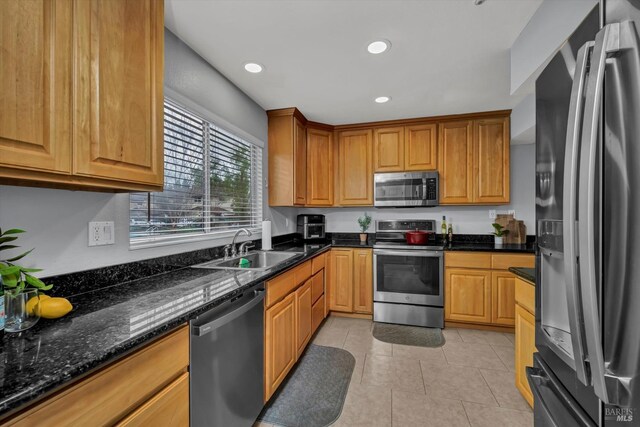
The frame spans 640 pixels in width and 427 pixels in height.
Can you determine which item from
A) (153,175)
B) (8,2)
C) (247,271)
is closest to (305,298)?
(247,271)

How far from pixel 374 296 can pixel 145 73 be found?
298 cm

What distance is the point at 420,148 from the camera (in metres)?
3.45

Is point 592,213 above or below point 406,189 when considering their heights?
below

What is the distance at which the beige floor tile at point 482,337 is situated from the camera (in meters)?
2.80

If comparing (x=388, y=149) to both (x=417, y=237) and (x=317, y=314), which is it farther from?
(x=317, y=314)

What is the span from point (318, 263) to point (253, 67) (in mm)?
1919

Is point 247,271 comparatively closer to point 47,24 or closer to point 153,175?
point 153,175

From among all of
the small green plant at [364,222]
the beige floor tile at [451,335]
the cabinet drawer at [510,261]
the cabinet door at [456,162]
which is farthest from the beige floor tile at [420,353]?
the cabinet door at [456,162]

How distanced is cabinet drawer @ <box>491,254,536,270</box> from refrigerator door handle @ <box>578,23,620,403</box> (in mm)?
2567

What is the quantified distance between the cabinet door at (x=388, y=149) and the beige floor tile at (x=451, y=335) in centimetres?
193

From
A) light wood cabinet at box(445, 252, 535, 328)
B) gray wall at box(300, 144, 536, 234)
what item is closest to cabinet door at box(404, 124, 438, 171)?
gray wall at box(300, 144, 536, 234)

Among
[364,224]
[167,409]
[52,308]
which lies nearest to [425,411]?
[167,409]

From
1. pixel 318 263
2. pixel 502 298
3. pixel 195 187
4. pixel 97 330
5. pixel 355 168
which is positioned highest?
pixel 355 168

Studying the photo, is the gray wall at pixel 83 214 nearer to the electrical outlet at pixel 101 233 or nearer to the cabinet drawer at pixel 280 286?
the electrical outlet at pixel 101 233
